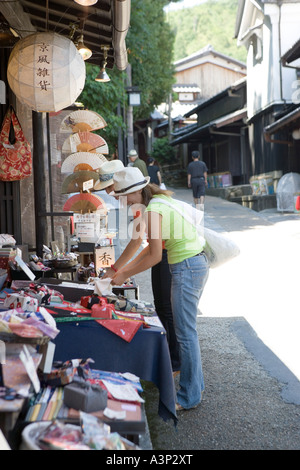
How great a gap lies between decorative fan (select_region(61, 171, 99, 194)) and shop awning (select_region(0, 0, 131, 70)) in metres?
1.76

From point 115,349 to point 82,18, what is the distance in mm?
4444

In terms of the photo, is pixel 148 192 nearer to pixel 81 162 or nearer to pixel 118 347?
pixel 118 347

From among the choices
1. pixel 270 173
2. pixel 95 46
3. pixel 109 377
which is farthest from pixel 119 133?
pixel 109 377

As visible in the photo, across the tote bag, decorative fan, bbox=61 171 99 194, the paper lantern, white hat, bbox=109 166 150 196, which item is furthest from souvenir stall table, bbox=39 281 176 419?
decorative fan, bbox=61 171 99 194

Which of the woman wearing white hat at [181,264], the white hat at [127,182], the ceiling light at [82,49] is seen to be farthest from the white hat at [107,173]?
the ceiling light at [82,49]

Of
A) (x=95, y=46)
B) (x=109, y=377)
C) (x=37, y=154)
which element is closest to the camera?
(x=109, y=377)

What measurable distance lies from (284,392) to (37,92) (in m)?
3.73

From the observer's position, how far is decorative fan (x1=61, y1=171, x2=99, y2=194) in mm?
8273

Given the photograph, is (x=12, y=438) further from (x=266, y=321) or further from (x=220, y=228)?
(x=220, y=228)

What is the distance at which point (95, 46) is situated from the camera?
26.8 ft

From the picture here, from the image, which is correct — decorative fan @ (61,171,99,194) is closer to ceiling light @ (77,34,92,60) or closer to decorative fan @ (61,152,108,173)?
decorative fan @ (61,152,108,173)

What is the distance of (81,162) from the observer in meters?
8.38

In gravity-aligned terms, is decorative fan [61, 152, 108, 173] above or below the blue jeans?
above

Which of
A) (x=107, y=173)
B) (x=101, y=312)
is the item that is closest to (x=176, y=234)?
(x=101, y=312)
